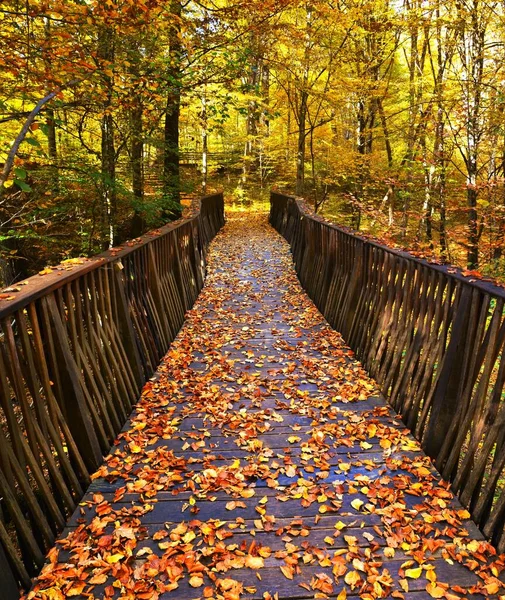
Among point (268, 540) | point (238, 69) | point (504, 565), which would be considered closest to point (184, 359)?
point (268, 540)

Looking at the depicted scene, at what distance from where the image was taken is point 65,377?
2885mm

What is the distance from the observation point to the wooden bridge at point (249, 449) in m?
2.28

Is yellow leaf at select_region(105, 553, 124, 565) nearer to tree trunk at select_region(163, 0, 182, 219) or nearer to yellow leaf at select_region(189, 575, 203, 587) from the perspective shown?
yellow leaf at select_region(189, 575, 203, 587)

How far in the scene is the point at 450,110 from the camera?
39.9 feet

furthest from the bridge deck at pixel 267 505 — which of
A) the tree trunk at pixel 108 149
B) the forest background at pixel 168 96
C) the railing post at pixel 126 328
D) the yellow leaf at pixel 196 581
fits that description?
the tree trunk at pixel 108 149

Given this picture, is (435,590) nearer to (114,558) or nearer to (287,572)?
(287,572)

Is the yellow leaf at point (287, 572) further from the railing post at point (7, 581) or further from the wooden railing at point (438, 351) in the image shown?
the railing post at point (7, 581)

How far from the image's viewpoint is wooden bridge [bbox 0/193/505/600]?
228cm

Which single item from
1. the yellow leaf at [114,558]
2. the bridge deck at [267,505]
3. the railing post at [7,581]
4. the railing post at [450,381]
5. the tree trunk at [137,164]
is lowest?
the bridge deck at [267,505]

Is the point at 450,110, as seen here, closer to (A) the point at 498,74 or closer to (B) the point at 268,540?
(A) the point at 498,74

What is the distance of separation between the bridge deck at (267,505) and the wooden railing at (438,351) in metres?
0.18

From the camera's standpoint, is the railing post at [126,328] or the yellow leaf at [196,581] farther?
the railing post at [126,328]

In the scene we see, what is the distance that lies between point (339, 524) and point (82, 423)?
1827 mm

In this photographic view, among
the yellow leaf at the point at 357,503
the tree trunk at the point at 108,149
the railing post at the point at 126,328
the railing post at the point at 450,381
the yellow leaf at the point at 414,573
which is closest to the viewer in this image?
the yellow leaf at the point at 414,573
